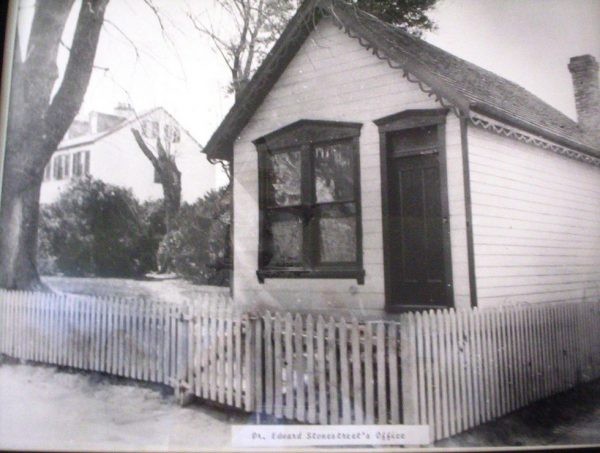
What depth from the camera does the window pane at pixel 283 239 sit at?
458 cm

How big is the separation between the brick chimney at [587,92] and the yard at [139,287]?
13.0 ft

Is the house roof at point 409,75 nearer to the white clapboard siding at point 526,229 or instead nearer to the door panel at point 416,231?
the white clapboard siding at point 526,229

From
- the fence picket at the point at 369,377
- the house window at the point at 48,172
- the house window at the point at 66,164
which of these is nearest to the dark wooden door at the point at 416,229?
the fence picket at the point at 369,377

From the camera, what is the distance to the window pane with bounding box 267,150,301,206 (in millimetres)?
4898

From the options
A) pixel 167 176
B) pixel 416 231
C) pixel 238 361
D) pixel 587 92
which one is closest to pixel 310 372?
→ pixel 238 361

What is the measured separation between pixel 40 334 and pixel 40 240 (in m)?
0.86

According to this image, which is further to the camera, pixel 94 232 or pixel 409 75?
pixel 409 75

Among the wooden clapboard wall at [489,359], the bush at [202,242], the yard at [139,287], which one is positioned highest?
the bush at [202,242]

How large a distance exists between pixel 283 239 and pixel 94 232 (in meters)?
1.90

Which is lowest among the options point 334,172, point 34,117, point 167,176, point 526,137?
point 167,176

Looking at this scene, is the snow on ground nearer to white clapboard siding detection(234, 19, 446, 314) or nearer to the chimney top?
white clapboard siding detection(234, 19, 446, 314)

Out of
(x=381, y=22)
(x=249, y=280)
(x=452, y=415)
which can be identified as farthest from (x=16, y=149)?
(x=452, y=415)

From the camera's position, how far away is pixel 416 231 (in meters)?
4.68
